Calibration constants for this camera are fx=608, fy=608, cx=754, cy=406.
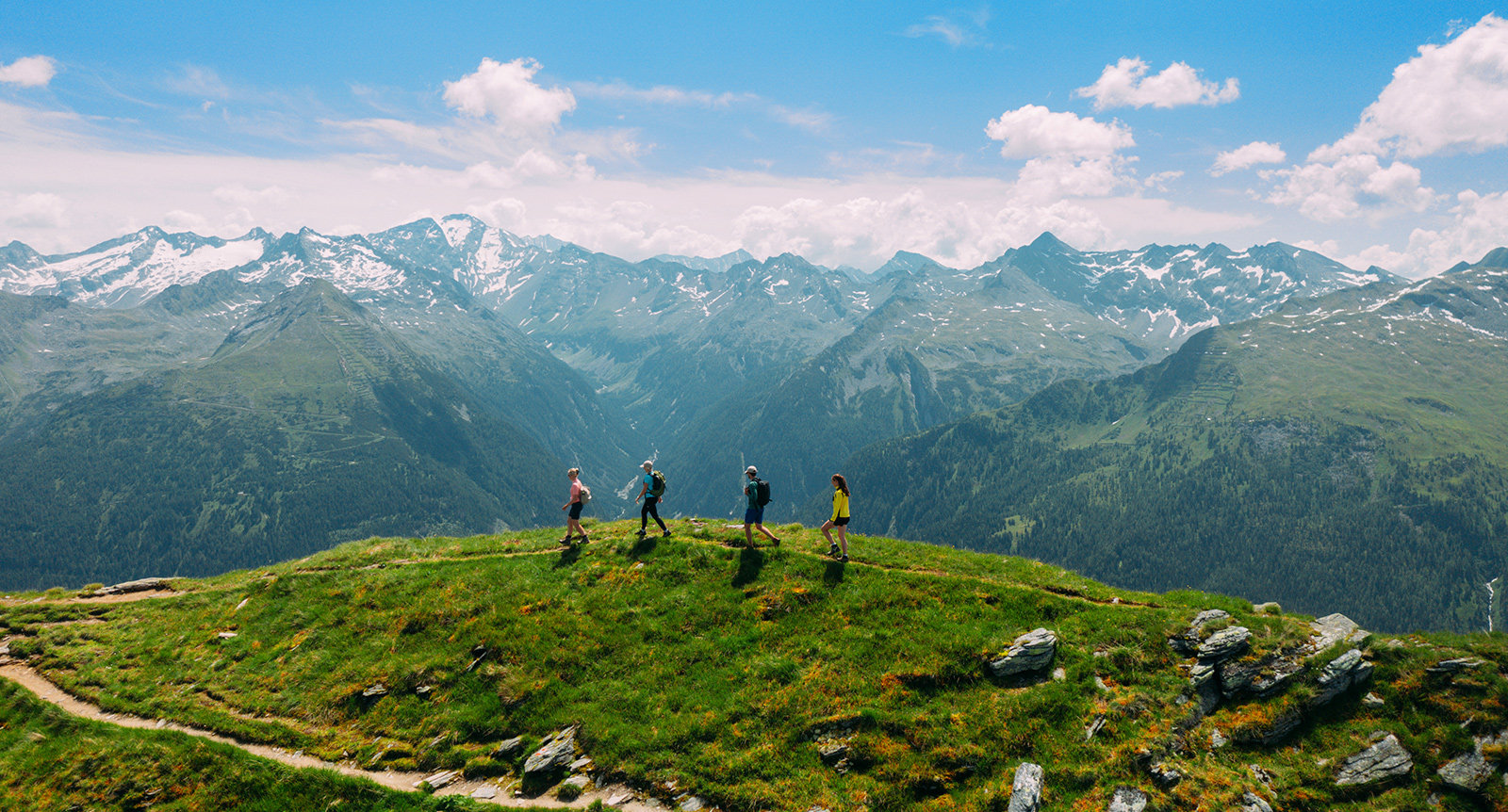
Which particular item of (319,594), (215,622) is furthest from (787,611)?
(215,622)

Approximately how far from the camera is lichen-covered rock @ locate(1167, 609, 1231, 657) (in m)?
21.0

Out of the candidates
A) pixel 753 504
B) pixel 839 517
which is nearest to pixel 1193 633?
pixel 839 517

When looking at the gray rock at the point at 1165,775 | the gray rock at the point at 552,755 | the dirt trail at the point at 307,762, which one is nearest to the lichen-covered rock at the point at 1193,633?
the gray rock at the point at 1165,775

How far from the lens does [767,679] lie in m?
21.6

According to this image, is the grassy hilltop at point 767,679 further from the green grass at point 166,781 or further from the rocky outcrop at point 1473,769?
the green grass at point 166,781

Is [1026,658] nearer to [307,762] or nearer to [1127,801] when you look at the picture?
[1127,801]

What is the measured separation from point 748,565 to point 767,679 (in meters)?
6.83

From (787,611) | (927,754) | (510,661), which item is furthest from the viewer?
(787,611)

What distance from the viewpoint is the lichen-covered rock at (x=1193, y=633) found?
21.0 m

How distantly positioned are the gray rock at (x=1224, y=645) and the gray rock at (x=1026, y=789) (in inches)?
319

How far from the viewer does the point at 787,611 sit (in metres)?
24.9

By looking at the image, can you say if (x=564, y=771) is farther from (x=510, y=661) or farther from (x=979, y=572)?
(x=979, y=572)

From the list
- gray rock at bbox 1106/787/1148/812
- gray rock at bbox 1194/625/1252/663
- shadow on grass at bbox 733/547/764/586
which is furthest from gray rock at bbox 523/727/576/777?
gray rock at bbox 1194/625/1252/663

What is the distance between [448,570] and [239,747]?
1055 centimetres
